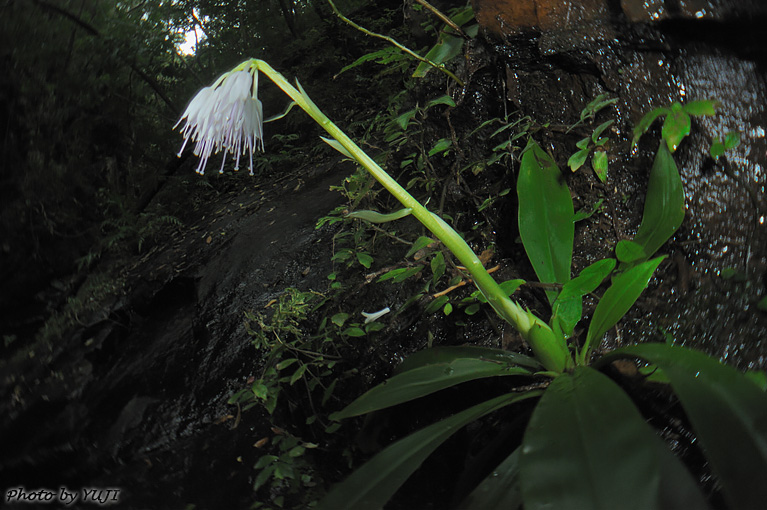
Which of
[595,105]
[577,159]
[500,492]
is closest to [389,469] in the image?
[500,492]

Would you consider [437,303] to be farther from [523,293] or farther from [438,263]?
[523,293]

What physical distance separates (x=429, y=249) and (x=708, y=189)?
91cm

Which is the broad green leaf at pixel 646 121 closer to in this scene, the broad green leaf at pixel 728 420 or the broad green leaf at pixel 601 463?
the broad green leaf at pixel 728 420

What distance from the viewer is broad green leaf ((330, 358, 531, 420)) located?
115cm

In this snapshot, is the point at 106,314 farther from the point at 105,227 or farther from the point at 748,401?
the point at 748,401

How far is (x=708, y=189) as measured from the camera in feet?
4.88

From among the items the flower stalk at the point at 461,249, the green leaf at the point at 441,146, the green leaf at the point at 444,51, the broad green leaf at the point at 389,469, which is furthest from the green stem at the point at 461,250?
the green leaf at the point at 444,51

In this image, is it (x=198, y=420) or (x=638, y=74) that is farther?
(x=198, y=420)

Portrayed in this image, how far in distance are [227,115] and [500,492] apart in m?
1.01

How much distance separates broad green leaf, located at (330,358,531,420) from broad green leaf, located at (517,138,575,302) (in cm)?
30

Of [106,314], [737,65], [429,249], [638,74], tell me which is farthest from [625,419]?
[106,314]

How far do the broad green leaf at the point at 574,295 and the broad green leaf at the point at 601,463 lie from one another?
1.14 feet

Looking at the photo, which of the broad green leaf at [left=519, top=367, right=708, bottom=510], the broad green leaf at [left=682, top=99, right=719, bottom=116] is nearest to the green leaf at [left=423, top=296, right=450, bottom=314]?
the broad green leaf at [left=519, top=367, right=708, bottom=510]

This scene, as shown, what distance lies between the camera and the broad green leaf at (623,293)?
3.70 ft
